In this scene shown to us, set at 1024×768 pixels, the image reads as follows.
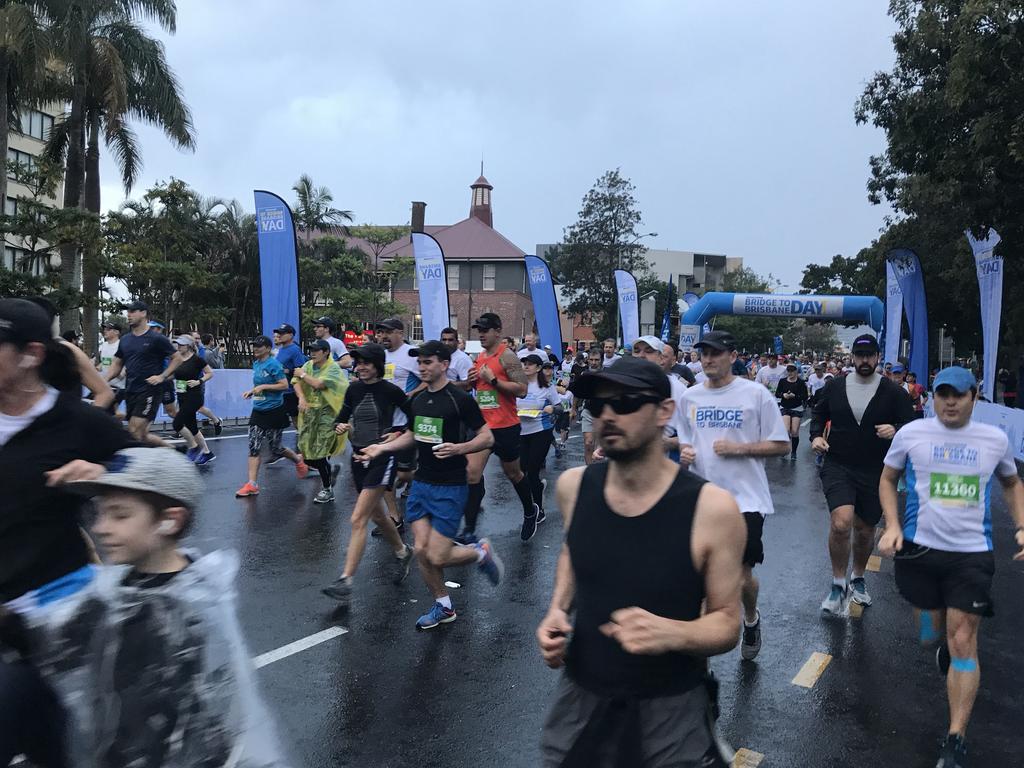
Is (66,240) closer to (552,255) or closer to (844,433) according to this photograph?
(844,433)

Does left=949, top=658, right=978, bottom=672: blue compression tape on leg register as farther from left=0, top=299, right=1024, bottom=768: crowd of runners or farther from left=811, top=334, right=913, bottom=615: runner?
left=811, top=334, right=913, bottom=615: runner

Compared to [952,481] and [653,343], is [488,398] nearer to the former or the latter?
[653,343]

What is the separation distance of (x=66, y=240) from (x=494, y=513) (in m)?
16.7

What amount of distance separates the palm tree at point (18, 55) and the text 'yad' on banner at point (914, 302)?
69.7 feet

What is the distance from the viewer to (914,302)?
67.1ft

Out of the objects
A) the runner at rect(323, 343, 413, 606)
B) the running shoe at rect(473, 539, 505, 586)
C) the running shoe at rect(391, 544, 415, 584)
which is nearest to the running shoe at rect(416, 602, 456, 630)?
the running shoe at rect(473, 539, 505, 586)

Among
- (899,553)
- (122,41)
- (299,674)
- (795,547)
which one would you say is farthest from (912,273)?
(122,41)

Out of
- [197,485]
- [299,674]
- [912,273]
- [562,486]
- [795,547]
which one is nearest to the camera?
[197,485]

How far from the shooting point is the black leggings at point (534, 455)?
910cm

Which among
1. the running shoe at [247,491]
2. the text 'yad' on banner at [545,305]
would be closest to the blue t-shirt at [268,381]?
the running shoe at [247,491]

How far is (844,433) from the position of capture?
20.3 feet

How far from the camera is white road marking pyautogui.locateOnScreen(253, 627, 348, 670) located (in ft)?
16.1

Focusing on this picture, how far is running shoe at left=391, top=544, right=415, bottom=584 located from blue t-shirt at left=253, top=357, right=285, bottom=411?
12.4ft

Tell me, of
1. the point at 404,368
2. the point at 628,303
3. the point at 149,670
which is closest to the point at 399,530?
the point at 404,368
